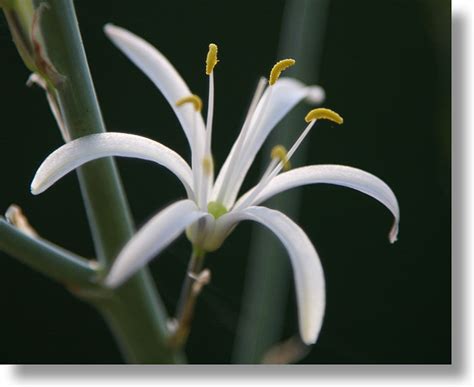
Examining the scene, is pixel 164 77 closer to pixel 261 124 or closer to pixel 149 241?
pixel 261 124

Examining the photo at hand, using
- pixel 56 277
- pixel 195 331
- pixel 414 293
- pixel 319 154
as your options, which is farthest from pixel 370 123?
pixel 56 277

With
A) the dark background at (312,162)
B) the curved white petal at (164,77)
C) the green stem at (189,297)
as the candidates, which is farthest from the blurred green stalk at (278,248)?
the curved white petal at (164,77)

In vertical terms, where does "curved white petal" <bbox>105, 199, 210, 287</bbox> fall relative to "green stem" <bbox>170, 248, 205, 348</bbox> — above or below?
above

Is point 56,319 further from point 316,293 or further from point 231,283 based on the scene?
point 316,293

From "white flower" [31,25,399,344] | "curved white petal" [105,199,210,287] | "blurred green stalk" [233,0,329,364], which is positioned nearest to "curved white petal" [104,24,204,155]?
"white flower" [31,25,399,344]

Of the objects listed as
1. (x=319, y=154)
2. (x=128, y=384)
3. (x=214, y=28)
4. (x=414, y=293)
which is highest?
(x=214, y=28)

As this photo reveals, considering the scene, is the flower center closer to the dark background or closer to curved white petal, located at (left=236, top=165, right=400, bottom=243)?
curved white petal, located at (left=236, top=165, right=400, bottom=243)
